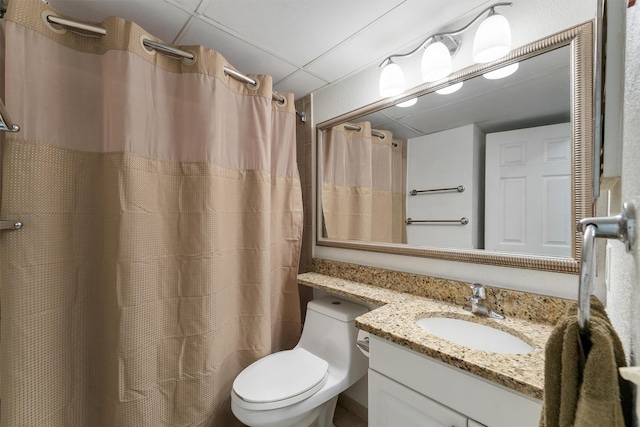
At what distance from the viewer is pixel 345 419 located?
1.57 meters

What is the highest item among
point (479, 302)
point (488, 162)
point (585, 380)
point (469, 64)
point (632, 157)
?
point (469, 64)

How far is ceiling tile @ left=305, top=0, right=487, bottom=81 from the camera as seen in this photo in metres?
1.11

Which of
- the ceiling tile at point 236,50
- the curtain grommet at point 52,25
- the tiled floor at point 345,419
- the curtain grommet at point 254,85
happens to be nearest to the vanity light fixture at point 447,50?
the ceiling tile at point 236,50

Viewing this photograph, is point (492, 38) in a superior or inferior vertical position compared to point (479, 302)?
superior

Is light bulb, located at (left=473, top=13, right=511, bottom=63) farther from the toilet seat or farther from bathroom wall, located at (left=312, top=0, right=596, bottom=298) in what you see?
the toilet seat

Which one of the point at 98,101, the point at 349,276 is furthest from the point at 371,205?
the point at 98,101

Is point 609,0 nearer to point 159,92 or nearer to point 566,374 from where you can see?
point 566,374

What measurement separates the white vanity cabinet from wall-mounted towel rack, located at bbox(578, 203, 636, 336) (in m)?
0.44

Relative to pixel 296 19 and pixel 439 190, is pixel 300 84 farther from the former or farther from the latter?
pixel 439 190

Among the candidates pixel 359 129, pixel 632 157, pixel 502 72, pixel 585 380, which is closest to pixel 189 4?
pixel 359 129

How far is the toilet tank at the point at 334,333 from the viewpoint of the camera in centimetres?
132

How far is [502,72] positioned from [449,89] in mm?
209

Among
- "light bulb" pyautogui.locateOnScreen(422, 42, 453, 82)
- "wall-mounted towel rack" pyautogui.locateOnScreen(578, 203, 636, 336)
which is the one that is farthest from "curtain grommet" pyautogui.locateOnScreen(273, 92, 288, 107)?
"wall-mounted towel rack" pyautogui.locateOnScreen(578, 203, 636, 336)

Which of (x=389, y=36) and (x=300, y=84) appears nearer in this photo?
(x=389, y=36)
